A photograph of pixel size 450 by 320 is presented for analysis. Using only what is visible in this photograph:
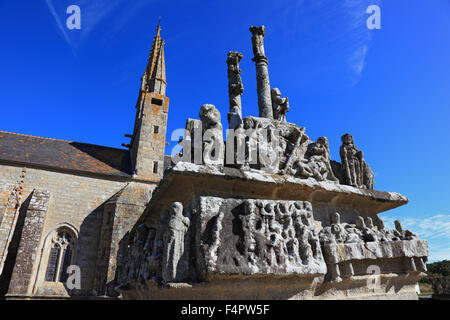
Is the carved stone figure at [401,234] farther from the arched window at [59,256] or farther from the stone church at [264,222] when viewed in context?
the arched window at [59,256]

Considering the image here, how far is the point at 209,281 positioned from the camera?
2.92 metres

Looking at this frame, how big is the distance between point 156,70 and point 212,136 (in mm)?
24788

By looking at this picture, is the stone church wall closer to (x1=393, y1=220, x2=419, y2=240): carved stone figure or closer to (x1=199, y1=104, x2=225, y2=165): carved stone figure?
(x1=199, y1=104, x2=225, y2=165): carved stone figure

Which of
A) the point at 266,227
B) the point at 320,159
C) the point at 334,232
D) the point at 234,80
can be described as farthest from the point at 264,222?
the point at 234,80

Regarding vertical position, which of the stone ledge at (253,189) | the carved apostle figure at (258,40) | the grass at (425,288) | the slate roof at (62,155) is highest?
the slate roof at (62,155)

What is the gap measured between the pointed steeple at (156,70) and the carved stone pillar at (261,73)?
20.5 meters

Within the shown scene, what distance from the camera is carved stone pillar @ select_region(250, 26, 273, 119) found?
Result: 226 inches

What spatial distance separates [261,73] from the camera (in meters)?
6.15

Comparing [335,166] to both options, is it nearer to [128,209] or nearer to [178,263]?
[178,263]

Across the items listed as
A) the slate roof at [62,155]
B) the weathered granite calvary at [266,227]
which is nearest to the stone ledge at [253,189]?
the weathered granite calvary at [266,227]

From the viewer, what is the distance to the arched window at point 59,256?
1647 cm

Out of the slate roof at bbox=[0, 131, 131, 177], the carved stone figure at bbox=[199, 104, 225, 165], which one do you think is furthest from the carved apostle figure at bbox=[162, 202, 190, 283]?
the slate roof at bbox=[0, 131, 131, 177]

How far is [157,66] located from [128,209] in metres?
15.7

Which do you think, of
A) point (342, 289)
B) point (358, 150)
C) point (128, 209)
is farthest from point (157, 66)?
point (342, 289)
